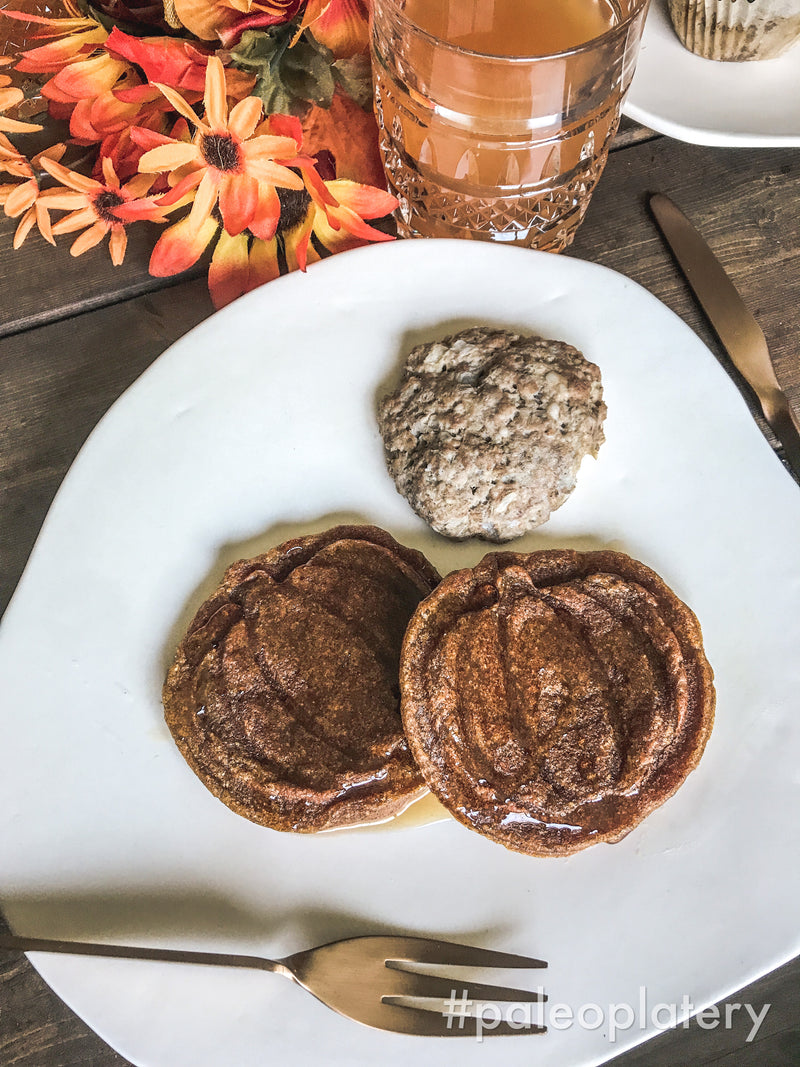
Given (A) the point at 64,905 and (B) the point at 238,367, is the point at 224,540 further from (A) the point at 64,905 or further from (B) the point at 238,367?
(A) the point at 64,905

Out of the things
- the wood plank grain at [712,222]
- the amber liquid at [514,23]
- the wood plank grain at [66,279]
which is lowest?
the wood plank grain at [66,279]

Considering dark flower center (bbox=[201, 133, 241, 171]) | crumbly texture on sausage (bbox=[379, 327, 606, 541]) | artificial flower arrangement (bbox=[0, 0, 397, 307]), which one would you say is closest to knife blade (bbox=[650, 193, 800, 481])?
crumbly texture on sausage (bbox=[379, 327, 606, 541])

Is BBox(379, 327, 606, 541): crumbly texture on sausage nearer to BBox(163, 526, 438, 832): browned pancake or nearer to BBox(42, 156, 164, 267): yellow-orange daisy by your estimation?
BBox(163, 526, 438, 832): browned pancake

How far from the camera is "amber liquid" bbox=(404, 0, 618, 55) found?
4.28 ft

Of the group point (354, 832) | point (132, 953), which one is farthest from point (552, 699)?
point (132, 953)

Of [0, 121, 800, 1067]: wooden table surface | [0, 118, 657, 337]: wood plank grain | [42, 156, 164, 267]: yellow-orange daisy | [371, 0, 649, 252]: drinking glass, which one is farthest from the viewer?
[0, 118, 657, 337]: wood plank grain

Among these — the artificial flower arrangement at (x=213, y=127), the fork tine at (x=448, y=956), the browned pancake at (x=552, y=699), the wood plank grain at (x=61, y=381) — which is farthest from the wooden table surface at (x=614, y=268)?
the browned pancake at (x=552, y=699)

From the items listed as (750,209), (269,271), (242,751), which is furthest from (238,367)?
(750,209)

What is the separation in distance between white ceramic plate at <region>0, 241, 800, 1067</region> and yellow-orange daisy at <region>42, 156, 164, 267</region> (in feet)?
0.68

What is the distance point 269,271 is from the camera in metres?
1.50

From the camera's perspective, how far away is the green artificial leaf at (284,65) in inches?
50.0

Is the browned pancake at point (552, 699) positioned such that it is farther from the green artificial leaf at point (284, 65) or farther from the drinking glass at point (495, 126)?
the green artificial leaf at point (284, 65)

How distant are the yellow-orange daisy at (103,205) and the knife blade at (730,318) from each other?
90cm

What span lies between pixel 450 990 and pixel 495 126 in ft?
4.10
